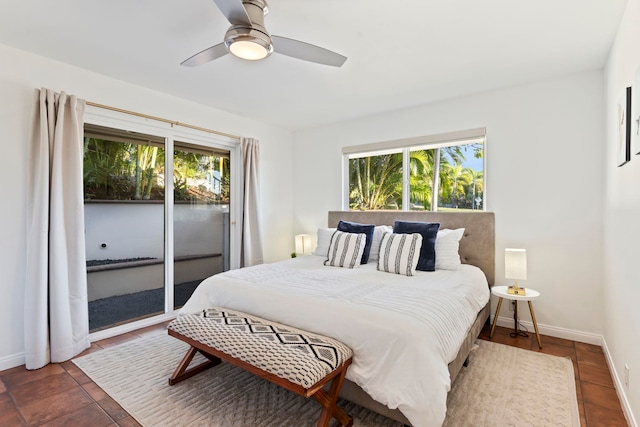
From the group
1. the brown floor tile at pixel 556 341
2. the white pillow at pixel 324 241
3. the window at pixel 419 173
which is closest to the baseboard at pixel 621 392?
the brown floor tile at pixel 556 341

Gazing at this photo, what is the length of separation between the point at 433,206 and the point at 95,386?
11.8ft

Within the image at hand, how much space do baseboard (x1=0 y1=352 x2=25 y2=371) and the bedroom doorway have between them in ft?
1.72

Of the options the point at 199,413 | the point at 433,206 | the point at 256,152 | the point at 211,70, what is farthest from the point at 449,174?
the point at 199,413

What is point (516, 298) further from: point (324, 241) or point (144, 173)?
point (144, 173)

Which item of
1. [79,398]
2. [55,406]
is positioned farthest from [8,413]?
[79,398]

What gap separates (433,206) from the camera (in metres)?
3.86

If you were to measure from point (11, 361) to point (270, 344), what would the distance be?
231 cm

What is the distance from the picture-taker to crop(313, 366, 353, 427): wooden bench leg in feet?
5.45

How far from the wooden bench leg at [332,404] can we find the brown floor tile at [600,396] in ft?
5.19

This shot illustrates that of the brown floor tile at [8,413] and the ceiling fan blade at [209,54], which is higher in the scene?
the ceiling fan blade at [209,54]

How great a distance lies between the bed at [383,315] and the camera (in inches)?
63.7

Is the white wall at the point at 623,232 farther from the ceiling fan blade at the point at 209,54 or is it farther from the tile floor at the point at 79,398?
the ceiling fan blade at the point at 209,54

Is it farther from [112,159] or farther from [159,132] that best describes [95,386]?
[159,132]

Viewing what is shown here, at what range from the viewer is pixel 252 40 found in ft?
5.89
